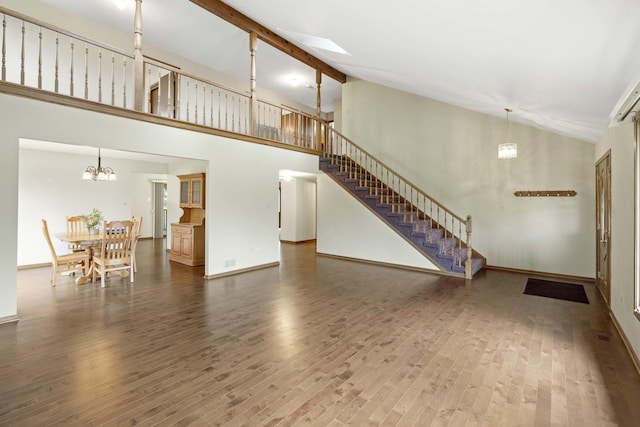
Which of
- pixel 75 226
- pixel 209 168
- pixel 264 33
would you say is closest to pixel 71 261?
pixel 75 226

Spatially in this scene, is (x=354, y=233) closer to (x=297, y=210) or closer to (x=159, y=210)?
(x=297, y=210)

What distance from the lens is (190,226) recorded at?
22.6 ft

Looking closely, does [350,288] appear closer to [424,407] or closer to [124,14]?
[424,407]

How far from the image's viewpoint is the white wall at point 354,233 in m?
6.77

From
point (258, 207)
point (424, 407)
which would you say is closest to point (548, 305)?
point (424, 407)

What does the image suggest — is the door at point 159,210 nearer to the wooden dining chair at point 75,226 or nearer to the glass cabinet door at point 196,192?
the wooden dining chair at point 75,226

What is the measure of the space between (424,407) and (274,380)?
3.75ft

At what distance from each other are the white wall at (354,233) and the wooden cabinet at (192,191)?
2.97 m

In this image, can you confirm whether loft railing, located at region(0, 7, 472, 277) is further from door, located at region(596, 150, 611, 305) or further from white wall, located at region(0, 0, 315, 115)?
door, located at region(596, 150, 611, 305)

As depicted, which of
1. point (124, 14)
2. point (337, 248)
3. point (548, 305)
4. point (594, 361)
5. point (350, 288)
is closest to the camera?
point (594, 361)

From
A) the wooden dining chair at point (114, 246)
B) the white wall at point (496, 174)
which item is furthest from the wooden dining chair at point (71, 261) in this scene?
the white wall at point (496, 174)

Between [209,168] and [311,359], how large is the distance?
13.3 feet

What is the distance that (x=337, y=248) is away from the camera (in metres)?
7.91


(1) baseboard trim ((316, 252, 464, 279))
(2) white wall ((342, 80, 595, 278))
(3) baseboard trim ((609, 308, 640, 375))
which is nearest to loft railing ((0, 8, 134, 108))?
(1) baseboard trim ((316, 252, 464, 279))
